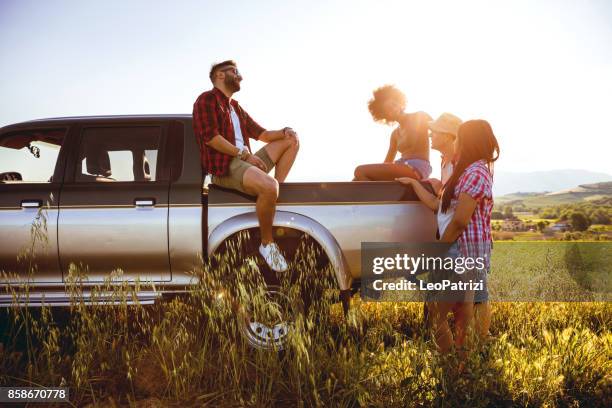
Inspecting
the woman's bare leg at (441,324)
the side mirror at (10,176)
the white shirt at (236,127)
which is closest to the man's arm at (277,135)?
the white shirt at (236,127)

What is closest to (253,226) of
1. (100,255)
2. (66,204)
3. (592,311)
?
(100,255)

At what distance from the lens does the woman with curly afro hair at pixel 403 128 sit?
4.27 metres

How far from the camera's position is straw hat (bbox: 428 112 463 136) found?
3410 millimetres

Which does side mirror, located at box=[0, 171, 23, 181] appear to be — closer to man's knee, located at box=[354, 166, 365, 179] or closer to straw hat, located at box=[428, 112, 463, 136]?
man's knee, located at box=[354, 166, 365, 179]

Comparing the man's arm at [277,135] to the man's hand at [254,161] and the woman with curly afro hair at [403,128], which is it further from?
the woman with curly afro hair at [403,128]

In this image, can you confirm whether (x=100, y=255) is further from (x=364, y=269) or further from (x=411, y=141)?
(x=411, y=141)

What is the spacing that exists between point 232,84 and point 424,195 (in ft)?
6.18

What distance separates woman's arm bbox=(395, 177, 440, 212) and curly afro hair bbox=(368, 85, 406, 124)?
141cm

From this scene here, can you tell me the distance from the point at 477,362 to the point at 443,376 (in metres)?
0.21

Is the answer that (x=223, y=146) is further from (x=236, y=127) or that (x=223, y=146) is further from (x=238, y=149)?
(x=236, y=127)

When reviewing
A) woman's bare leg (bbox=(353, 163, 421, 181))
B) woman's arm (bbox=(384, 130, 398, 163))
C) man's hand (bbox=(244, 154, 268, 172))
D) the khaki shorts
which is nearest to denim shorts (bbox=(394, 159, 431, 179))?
woman's arm (bbox=(384, 130, 398, 163))


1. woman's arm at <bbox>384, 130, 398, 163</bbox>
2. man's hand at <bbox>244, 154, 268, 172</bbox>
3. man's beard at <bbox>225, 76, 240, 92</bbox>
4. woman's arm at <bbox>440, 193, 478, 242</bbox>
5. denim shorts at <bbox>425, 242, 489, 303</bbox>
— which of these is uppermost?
man's beard at <bbox>225, 76, 240, 92</bbox>

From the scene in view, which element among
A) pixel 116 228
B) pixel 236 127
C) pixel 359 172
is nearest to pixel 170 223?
pixel 116 228

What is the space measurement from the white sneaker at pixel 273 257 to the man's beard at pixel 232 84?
4.80 feet
